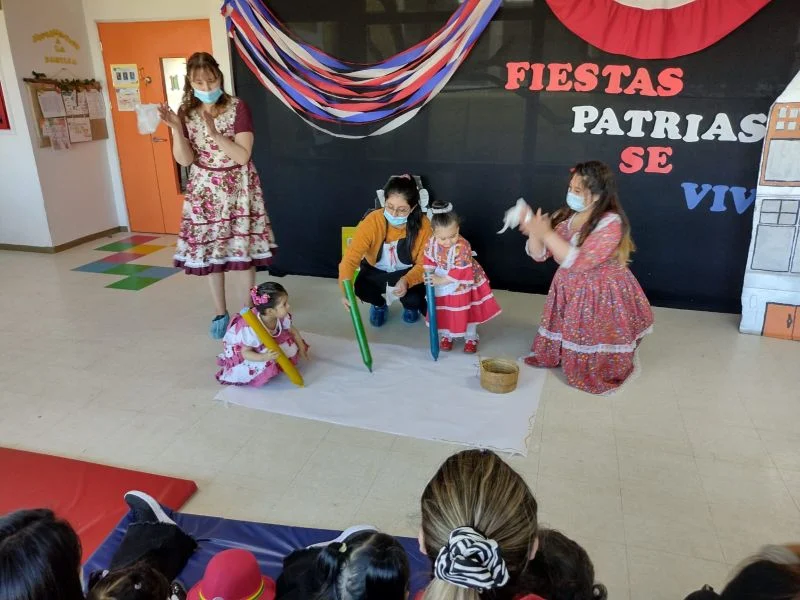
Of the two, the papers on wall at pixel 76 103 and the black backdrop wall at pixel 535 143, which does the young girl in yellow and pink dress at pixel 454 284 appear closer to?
the black backdrop wall at pixel 535 143

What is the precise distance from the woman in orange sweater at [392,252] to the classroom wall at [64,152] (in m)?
3.13

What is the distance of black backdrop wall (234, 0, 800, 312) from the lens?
3525 millimetres

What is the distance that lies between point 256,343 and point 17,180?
352 centimetres

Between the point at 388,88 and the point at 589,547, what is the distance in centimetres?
318

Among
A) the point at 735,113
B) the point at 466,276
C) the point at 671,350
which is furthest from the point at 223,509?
the point at 735,113

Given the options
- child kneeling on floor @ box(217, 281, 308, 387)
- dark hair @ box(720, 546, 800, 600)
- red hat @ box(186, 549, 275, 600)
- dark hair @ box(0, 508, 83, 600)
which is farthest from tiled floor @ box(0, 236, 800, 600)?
dark hair @ box(0, 508, 83, 600)

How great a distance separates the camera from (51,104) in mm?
4949

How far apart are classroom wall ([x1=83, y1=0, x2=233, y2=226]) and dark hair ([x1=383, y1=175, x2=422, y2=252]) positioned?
1.95 meters

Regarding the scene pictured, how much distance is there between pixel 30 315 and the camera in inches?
148

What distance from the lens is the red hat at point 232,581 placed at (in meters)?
1.52

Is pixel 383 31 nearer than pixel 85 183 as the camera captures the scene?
Yes

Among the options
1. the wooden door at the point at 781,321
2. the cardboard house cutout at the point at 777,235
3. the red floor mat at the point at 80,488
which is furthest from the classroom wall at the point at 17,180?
the wooden door at the point at 781,321

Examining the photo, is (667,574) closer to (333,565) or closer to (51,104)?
(333,565)

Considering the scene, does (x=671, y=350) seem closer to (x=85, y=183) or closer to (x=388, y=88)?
(x=388, y=88)
